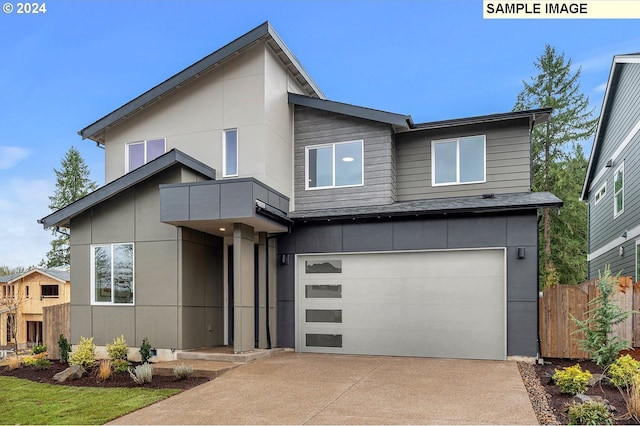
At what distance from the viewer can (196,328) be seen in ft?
35.4

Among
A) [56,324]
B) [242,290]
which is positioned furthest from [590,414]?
[56,324]

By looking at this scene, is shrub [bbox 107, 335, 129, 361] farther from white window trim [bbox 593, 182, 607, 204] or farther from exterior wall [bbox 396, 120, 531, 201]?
white window trim [bbox 593, 182, 607, 204]

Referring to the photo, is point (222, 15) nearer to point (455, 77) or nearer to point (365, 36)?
point (365, 36)

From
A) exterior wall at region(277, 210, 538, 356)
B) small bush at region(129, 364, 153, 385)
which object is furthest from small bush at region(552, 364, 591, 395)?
small bush at region(129, 364, 153, 385)

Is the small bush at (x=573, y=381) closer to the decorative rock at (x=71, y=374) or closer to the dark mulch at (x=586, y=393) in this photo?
the dark mulch at (x=586, y=393)

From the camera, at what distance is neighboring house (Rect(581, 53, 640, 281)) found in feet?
43.1

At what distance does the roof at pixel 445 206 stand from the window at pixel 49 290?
22916 mm

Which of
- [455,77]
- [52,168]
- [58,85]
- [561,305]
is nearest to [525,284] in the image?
[561,305]

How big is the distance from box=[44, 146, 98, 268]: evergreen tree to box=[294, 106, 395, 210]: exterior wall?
83.9 feet

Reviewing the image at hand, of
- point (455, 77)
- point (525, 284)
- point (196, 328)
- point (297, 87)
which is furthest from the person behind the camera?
point (455, 77)

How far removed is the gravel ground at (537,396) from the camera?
569 cm

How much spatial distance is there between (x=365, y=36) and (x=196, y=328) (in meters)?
15.4

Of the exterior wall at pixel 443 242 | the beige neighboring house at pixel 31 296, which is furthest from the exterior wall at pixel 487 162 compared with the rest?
the beige neighboring house at pixel 31 296

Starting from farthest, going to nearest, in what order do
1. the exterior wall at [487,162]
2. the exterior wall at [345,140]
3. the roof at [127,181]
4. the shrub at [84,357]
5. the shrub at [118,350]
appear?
the exterior wall at [345,140] < the exterior wall at [487,162] < the roof at [127,181] < the shrub at [118,350] < the shrub at [84,357]
